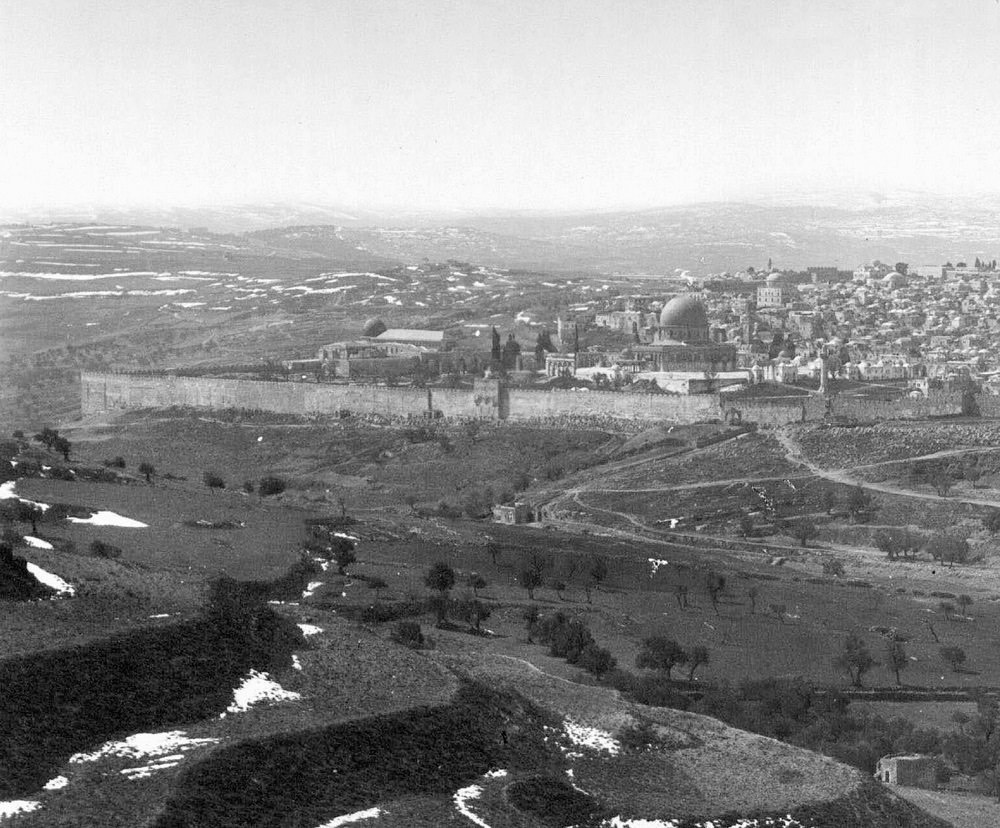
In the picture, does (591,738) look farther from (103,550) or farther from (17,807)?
(103,550)

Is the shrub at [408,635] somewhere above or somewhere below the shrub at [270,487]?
above

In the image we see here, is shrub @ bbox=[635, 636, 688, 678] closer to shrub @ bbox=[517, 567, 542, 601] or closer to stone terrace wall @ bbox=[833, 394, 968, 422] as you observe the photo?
shrub @ bbox=[517, 567, 542, 601]

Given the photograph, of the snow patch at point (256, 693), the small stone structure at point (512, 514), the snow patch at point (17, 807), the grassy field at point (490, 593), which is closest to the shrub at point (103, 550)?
the grassy field at point (490, 593)

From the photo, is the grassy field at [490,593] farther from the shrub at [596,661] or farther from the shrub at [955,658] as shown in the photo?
the shrub at [596,661]

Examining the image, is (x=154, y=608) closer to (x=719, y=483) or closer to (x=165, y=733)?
(x=165, y=733)

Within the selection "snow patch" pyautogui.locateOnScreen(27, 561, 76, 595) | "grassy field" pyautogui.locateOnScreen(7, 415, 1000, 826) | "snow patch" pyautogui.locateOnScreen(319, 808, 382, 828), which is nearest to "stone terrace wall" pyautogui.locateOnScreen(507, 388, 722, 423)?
"grassy field" pyautogui.locateOnScreen(7, 415, 1000, 826)

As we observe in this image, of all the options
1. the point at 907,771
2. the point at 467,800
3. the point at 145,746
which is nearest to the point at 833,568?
the point at 907,771

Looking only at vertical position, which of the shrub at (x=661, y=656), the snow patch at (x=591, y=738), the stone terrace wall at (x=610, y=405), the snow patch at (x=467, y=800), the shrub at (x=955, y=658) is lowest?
the stone terrace wall at (x=610, y=405)
